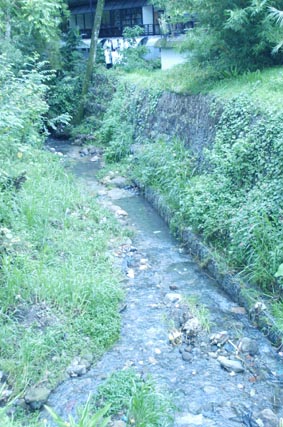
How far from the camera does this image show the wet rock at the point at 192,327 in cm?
559

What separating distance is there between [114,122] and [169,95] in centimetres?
308

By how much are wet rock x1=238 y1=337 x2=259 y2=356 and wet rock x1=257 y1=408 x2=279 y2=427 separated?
863 millimetres

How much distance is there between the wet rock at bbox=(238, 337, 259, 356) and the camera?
5.28 meters

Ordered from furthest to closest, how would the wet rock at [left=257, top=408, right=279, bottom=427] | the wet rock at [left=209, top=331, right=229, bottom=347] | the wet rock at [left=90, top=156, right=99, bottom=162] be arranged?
the wet rock at [left=90, top=156, right=99, bottom=162] < the wet rock at [left=209, top=331, right=229, bottom=347] < the wet rock at [left=257, top=408, right=279, bottom=427]

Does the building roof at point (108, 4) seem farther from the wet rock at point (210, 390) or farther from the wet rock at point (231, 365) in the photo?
the wet rock at point (210, 390)

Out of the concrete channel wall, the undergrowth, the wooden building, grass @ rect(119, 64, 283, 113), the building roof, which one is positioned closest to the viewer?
the concrete channel wall

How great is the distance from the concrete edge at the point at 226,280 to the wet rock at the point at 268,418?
1034mm

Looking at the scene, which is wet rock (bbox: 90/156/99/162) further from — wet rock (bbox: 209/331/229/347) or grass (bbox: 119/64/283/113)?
wet rock (bbox: 209/331/229/347)

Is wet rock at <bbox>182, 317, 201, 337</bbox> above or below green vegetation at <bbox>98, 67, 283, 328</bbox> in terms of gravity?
below

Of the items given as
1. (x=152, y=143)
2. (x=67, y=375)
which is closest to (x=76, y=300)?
(x=67, y=375)

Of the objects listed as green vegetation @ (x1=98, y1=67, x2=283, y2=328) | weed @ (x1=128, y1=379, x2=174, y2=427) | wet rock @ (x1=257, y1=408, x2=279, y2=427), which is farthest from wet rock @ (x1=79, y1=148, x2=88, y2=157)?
wet rock @ (x1=257, y1=408, x2=279, y2=427)

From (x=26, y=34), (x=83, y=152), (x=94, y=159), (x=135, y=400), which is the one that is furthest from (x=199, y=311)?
(x=26, y=34)

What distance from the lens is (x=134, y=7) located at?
72.1 ft

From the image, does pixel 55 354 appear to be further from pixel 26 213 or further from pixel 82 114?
pixel 82 114
